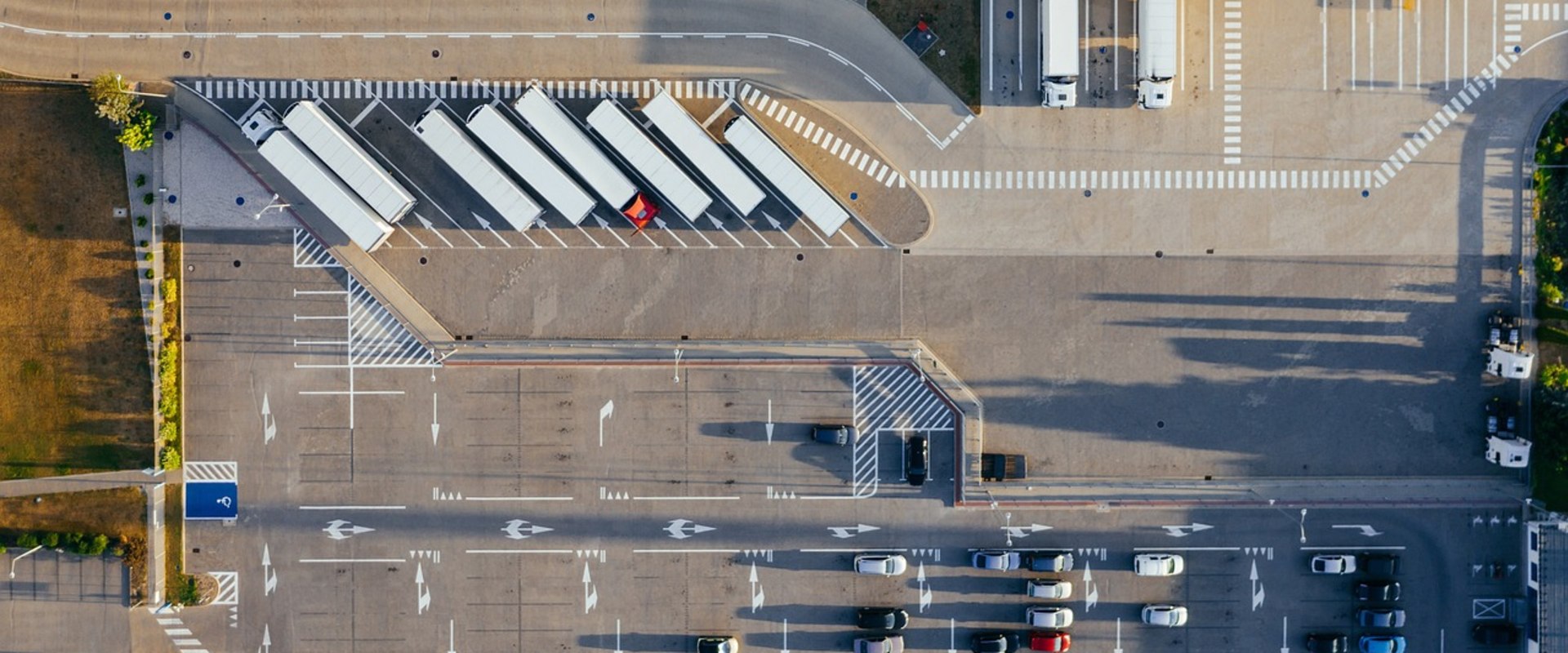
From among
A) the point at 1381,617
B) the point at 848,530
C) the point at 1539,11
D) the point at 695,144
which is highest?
the point at 1539,11

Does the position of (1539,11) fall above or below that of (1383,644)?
above

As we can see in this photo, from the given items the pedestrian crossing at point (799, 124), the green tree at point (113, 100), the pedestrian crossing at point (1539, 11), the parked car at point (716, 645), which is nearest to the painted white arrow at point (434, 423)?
the parked car at point (716, 645)

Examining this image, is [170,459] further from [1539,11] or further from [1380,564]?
[1539,11]

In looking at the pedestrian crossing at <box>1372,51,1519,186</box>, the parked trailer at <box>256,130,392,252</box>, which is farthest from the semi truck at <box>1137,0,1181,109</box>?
the parked trailer at <box>256,130,392,252</box>

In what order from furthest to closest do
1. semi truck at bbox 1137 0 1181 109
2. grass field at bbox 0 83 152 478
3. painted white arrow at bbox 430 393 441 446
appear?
painted white arrow at bbox 430 393 441 446 → grass field at bbox 0 83 152 478 → semi truck at bbox 1137 0 1181 109

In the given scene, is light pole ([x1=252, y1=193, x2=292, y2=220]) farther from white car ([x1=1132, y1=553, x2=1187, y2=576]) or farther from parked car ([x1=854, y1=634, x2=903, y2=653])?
white car ([x1=1132, y1=553, x2=1187, y2=576])

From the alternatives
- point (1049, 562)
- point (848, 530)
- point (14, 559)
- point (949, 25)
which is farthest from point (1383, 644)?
point (14, 559)

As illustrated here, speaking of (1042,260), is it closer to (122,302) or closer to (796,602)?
(796,602)
